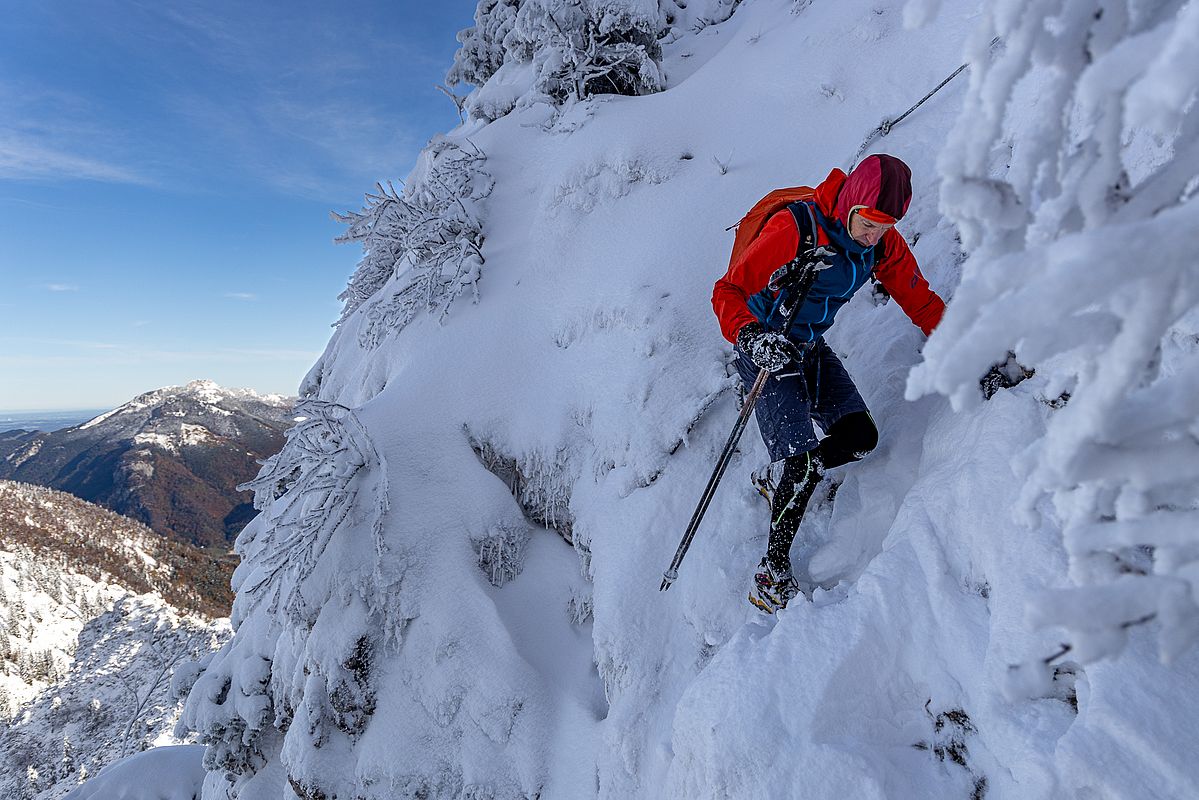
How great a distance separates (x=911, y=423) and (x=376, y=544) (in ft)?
12.9

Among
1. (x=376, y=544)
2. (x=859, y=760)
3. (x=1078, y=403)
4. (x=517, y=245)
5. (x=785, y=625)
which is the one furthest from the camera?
(x=517, y=245)

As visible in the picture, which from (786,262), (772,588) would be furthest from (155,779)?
(786,262)

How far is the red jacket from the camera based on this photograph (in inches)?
108

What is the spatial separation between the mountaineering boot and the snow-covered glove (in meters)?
1.10

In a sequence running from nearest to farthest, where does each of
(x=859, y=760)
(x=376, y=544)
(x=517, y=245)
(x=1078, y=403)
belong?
(x=1078, y=403) < (x=859, y=760) < (x=376, y=544) < (x=517, y=245)

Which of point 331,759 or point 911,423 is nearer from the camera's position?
point 911,423

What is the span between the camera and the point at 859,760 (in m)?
1.97

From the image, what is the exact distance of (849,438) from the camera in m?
2.83

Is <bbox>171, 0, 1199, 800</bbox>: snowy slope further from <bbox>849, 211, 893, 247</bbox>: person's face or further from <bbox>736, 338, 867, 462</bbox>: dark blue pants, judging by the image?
<bbox>849, 211, 893, 247</bbox>: person's face

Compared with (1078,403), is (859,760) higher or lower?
lower

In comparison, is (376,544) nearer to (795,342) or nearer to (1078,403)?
(795,342)

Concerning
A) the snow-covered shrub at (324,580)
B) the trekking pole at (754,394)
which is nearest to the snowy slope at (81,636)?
the snow-covered shrub at (324,580)

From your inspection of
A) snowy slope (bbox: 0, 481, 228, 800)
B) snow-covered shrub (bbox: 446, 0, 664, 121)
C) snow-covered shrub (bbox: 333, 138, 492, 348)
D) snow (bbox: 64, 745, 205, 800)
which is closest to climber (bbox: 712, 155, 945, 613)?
snow-covered shrub (bbox: 333, 138, 492, 348)

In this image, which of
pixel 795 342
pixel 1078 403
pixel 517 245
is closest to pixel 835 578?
pixel 795 342
